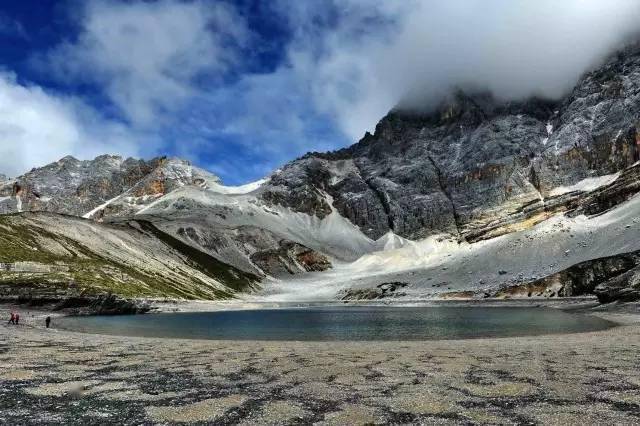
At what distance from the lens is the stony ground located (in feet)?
42.2

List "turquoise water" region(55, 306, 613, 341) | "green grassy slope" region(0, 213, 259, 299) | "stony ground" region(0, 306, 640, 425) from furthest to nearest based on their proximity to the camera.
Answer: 1. "green grassy slope" region(0, 213, 259, 299)
2. "turquoise water" region(55, 306, 613, 341)
3. "stony ground" region(0, 306, 640, 425)

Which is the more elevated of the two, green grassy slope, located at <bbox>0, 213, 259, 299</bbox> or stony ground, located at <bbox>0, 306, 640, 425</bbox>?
green grassy slope, located at <bbox>0, 213, 259, 299</bbox>

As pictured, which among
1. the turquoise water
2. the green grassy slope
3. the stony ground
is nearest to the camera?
the stony ground

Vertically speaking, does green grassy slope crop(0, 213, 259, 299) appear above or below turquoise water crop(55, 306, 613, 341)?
above

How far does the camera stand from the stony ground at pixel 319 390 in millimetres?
12867

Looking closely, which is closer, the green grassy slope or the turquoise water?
the turquoise water

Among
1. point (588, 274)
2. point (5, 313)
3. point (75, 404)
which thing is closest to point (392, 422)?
point (75, 404)

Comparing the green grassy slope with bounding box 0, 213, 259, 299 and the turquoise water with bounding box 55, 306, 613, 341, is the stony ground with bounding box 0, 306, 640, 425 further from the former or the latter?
the green grassy slope with bounding box 0, 213, 259, 299

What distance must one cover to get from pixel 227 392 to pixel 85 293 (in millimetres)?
107520

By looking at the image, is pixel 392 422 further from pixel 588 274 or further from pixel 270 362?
pixel 588 274

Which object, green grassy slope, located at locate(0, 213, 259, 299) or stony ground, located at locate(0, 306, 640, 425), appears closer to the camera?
stony ground, located at locate(0, 306, 640, 425)

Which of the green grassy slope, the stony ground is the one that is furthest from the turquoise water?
the green grassy slope

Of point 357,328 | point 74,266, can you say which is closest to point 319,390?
point 357,328

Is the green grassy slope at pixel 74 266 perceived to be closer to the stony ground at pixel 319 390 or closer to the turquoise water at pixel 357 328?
the turquoise water at pixel 357 328
